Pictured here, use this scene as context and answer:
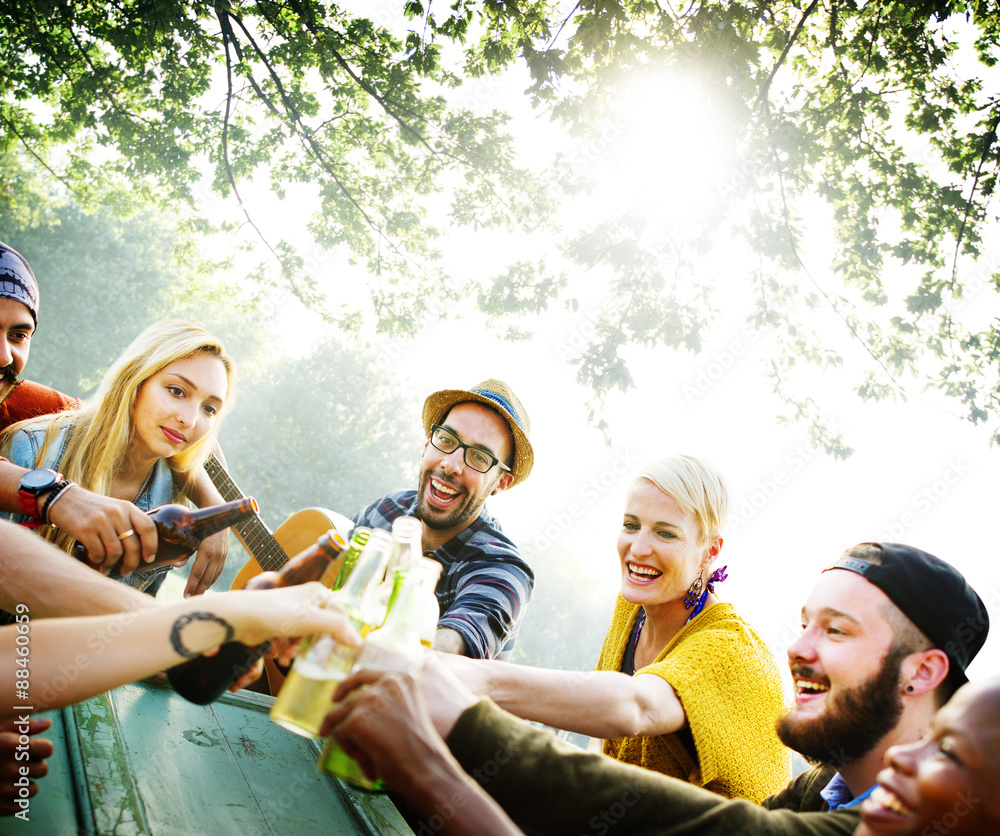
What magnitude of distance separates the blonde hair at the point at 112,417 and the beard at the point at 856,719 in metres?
2.96

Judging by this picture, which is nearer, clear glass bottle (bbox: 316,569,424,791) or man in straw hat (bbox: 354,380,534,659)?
clear glass bottle (bbox: 316,569,424,791)

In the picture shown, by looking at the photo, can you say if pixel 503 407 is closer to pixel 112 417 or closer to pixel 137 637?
pixel 112 417

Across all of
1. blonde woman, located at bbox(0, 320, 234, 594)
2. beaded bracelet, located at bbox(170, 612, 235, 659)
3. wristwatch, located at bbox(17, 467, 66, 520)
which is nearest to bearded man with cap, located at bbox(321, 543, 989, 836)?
beaded bracelet, located at bbox(170, 612, 235, 659)

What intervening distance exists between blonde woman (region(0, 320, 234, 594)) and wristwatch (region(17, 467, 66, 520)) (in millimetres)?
712

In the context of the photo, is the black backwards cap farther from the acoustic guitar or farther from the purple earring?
the acoustic guitar

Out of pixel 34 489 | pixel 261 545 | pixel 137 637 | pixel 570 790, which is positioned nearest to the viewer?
pixel 137 637

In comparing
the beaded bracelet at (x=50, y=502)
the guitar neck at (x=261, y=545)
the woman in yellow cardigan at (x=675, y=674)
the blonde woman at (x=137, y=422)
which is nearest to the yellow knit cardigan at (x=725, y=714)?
the woman in yellow cardigan at (x=675, y=674)

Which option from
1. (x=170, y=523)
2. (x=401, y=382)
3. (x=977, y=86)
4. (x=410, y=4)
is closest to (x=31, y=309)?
(x=170, y=523)

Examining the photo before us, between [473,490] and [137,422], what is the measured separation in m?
1.75

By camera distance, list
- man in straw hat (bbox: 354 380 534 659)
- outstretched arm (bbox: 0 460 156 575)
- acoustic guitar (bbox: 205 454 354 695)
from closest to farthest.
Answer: outstretched arm (bbox: 0 460 156 575) → man in straw hat (bbox: 354 380 534 659) → acoustic guitar (bbox: 205 454 354 695)

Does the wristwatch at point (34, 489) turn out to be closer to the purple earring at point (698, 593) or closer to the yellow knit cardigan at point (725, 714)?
the yellow knit cardigan at point (725, 714)

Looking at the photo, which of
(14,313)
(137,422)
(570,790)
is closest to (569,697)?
(570,790)

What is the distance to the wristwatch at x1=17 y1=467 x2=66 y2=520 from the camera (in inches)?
79.1

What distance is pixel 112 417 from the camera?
2854mm
